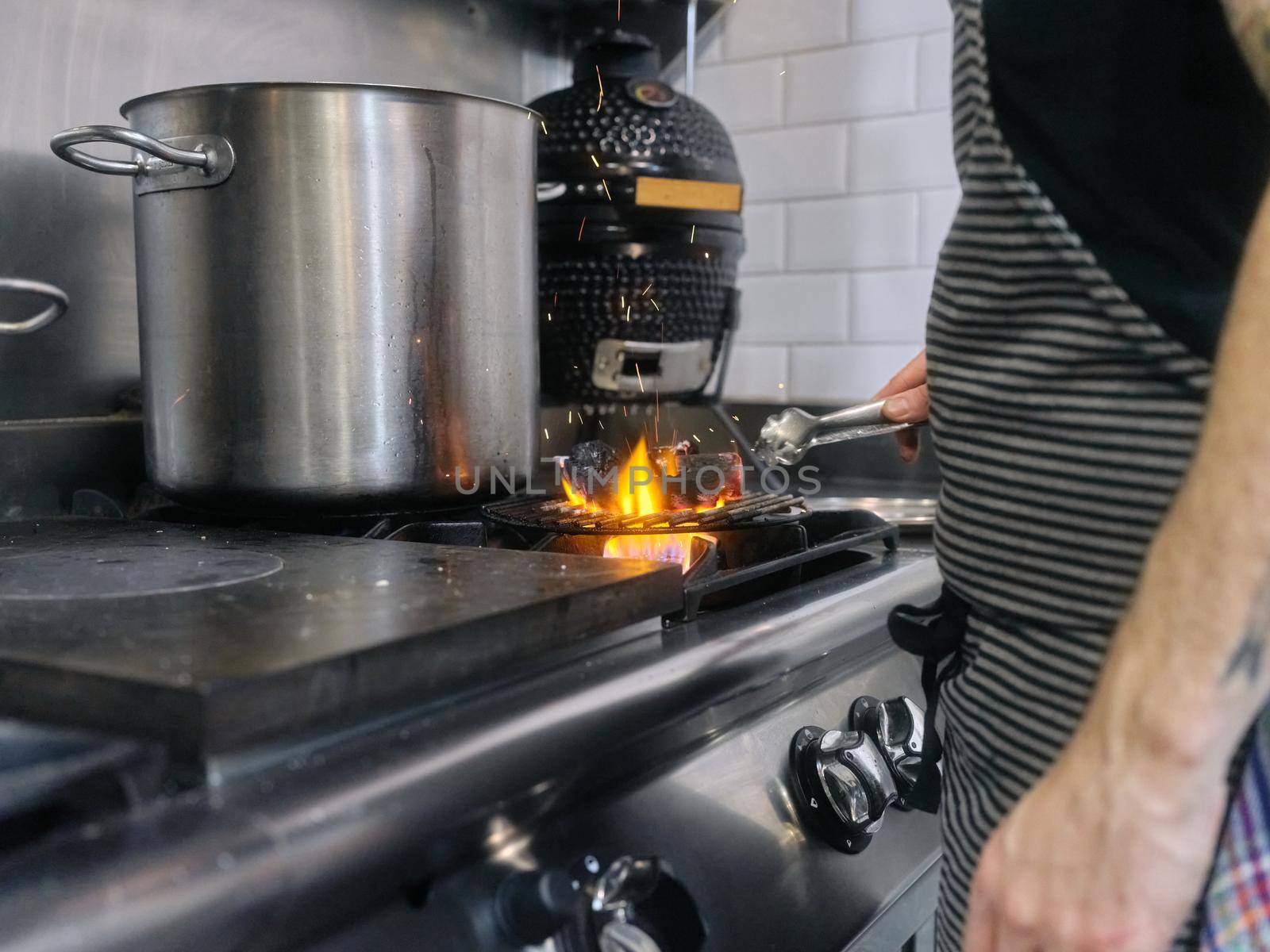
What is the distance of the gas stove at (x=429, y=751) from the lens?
0.39 meters

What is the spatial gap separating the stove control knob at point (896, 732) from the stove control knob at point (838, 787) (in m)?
0.03

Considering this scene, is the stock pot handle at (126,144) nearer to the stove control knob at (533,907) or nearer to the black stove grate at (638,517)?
the black stove grate at (638,517)

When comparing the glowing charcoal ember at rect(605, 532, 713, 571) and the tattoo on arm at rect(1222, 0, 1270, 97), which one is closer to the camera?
the tattoo on arm at rect(1222, 0, 1270, 97)

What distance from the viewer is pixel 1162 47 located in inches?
19.0

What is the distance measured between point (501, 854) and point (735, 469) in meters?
0.52

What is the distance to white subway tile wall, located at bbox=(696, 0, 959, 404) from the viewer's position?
60.5 inches

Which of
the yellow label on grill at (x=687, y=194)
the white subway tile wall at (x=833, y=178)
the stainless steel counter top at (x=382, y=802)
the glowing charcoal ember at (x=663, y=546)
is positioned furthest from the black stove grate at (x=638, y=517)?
the white subway tile wall at (x=833, y=178)

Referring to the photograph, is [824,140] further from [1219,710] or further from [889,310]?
[1219,710]

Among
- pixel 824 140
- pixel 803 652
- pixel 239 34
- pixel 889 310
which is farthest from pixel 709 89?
pixel 803 652

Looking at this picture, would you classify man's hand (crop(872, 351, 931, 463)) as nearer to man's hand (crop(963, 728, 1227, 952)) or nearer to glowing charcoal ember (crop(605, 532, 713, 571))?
glowing charcoal ember (crop(605, 532, 713, 571))

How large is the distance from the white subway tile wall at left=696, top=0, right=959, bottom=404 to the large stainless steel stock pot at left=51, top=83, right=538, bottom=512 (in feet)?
2.65

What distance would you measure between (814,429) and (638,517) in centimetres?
15

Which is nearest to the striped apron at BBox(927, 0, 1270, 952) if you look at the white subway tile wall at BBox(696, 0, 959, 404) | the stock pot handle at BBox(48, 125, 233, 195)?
the stock pot handle at BBox(48, 125, 233, 195)

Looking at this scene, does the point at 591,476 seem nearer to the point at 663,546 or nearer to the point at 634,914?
the point at 663,546
